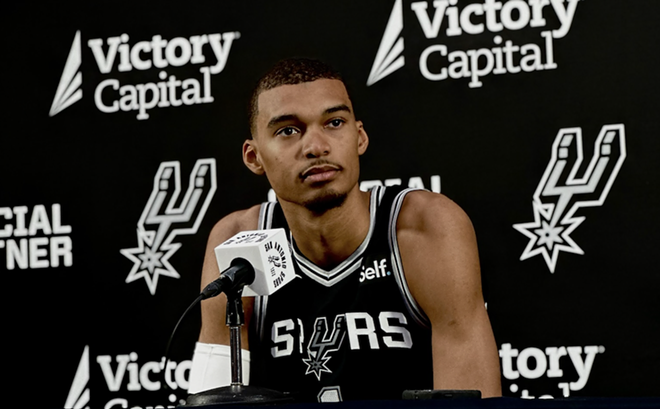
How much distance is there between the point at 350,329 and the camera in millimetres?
2129

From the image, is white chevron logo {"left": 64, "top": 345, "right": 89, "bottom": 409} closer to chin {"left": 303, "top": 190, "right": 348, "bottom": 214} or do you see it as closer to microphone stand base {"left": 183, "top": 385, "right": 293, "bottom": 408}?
chin {"left": 303, "top": 190, "right": 348, "bottom": 214}

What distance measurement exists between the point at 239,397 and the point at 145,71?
68.3 inches

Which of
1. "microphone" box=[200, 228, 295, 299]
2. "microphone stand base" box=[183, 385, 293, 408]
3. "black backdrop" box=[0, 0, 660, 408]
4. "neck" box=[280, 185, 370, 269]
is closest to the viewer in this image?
"microphone stand base" box=[183, 385, 293, 408]

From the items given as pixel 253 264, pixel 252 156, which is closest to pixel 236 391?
pixel 253 264

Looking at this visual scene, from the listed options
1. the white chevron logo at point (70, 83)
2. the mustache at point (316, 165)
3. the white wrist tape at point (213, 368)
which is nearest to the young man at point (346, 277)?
the mustache at point (316, 165)

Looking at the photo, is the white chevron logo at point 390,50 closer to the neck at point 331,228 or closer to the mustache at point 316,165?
the neck at point 331,228

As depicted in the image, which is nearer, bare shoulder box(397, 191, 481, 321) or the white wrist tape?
the white wrist tape

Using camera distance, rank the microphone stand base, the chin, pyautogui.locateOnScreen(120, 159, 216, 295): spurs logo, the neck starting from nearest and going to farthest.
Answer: the microphone stand base → the chin → the neck → pyautogui.locateOnScreen(120, 159, 216, 295): spurs logo

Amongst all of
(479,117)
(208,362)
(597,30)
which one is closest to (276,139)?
(208,362)

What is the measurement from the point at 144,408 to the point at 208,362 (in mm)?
1002

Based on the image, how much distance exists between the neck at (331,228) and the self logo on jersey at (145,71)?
710 mm

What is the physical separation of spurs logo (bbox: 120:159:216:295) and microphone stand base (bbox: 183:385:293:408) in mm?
1415

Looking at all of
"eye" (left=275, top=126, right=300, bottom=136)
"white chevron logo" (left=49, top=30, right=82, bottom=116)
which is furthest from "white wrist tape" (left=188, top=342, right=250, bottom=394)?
"white chevron logo" (left=49, top=30, right=82, bottom=116)

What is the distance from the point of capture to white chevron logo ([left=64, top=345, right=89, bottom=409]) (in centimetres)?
273
